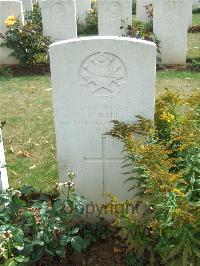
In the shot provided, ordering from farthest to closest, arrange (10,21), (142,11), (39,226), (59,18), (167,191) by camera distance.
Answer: (142,11) < (59,18) < (10,21) < (39,226) < (167,191)

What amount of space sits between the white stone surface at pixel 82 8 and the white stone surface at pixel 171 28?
4.46m

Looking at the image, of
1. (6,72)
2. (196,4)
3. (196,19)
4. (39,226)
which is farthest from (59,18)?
(196,4)

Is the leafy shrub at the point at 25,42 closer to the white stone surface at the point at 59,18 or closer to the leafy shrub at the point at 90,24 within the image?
the white stone surface at the point at 59,18

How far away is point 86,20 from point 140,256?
33.1 feet

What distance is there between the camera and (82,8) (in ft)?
39.9

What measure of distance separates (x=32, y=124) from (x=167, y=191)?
11.6 feet

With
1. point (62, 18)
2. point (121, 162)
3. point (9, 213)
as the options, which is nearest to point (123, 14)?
point (62, 18)

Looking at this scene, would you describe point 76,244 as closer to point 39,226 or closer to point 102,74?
point 39,226

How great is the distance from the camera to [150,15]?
39.8 feet

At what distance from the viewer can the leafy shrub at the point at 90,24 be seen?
12.1 metres

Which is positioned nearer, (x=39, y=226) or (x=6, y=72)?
(x=39, y=226)

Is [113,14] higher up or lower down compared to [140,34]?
higher up

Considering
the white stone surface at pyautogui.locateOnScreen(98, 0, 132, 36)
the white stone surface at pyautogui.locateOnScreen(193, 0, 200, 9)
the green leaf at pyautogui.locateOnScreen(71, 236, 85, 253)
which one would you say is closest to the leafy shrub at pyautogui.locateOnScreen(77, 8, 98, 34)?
the white stone surface at pyautogui.locateOnScreen(98, 0, 132, 36)

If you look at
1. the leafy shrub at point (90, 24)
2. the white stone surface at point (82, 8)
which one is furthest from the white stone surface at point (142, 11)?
the white stone surface at point (82, 8)
